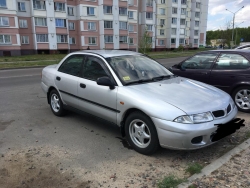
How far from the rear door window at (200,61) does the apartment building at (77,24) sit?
2090cm

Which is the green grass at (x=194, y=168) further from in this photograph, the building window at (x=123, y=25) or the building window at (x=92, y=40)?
the building window at (x=123, y=25)

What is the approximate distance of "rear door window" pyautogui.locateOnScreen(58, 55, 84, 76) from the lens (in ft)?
16.2

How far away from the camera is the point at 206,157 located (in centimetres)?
357

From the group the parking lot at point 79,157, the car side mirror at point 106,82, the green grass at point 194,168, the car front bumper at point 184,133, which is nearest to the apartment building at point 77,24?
the parking lot at point 79,157

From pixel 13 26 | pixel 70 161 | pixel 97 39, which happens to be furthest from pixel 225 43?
pixel 70 161

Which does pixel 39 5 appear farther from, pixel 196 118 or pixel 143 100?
pixel 196 118

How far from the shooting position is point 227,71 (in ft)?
19.7

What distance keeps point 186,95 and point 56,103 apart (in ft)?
10.8

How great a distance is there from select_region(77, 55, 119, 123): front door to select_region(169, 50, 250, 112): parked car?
2293 millimetres

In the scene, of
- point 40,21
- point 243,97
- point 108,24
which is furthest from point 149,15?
point 243,97

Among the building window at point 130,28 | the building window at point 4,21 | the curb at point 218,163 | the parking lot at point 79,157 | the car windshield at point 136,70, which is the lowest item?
the parking lot at point 79,157

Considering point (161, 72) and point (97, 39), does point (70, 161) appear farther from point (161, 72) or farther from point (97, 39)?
point (97, 39)

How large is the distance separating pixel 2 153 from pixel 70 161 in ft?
3.93

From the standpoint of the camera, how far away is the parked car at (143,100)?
3.29 meters
